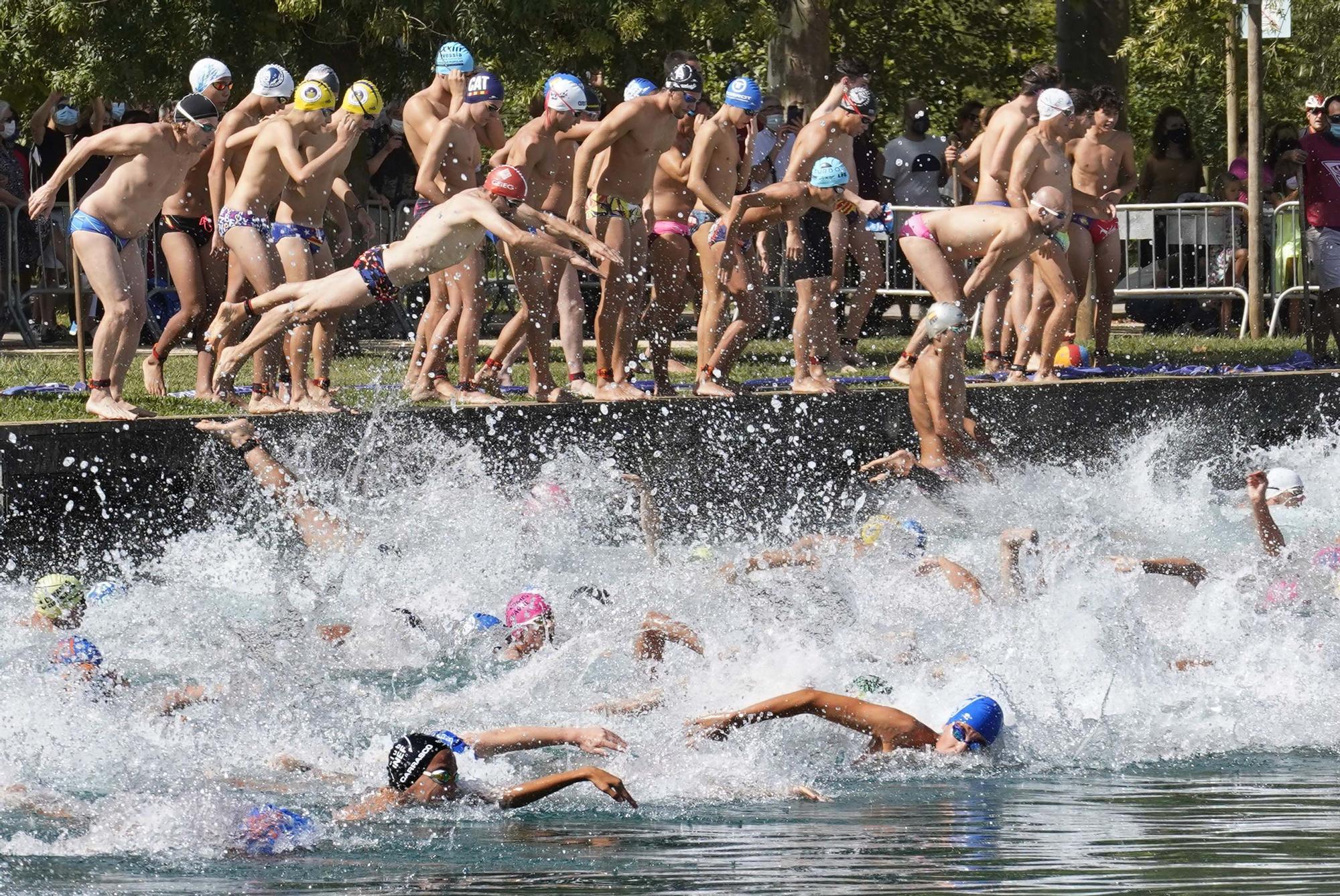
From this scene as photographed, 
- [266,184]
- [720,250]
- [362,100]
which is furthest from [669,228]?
[266,184]

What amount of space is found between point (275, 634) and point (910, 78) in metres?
17.3

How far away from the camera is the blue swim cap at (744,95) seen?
11852mm

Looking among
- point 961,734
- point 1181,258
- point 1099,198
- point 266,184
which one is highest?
point 266,184

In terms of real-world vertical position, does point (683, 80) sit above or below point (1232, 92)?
above

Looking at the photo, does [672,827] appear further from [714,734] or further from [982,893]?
[982,893]

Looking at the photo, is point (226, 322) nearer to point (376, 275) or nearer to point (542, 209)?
point (376, 275)

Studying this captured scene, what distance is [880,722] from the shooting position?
738cm

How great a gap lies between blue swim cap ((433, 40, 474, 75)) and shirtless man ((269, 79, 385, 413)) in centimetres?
51

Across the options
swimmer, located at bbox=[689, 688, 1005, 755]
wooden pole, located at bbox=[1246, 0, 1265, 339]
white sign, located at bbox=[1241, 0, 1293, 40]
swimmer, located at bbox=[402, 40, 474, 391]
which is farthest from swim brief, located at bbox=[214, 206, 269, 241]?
white sign, located at bbox=[1241, 0, 1293, 40]

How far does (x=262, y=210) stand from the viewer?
35.8 feet

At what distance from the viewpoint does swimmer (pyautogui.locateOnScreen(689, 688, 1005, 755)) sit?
7.23 meters

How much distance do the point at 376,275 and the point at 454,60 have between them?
1927 millimetres

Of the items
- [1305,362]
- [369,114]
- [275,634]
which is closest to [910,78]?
[1305,362]

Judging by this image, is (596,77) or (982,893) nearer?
(982,893)
